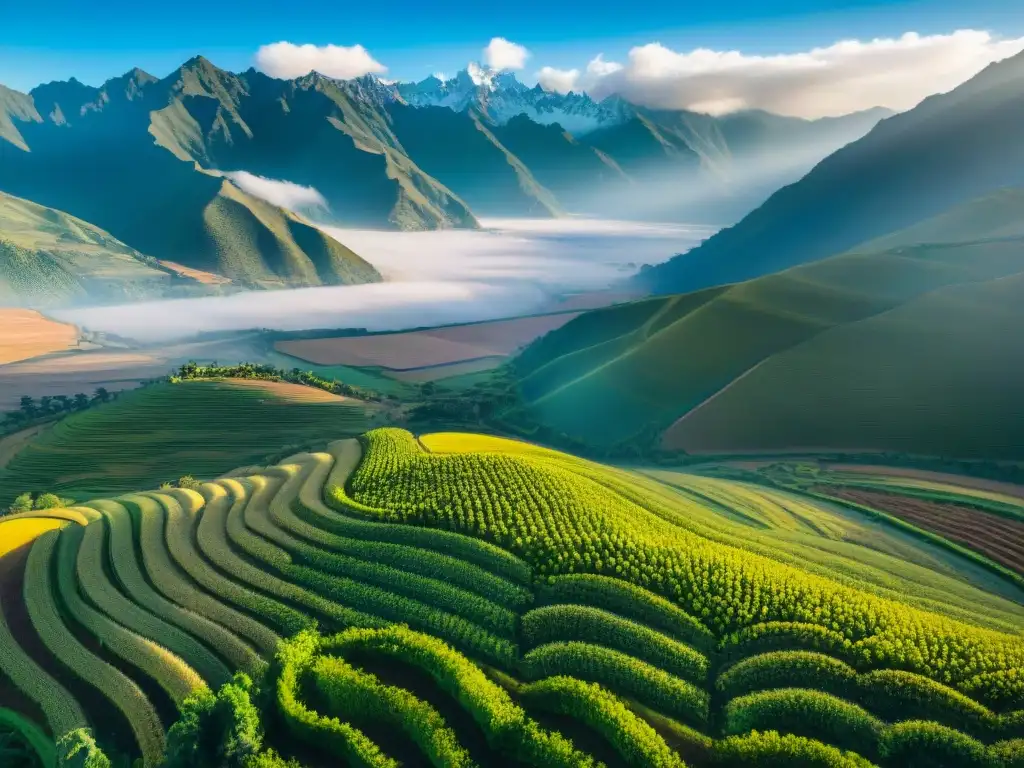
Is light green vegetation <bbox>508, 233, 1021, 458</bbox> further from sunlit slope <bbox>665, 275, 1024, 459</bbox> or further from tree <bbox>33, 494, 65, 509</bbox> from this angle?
tree <bbox>33, 494, 65, 509</bbox>

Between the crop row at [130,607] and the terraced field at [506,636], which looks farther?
the crop row at [130,607]

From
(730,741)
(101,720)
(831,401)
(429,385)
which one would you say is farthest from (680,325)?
(101,720)

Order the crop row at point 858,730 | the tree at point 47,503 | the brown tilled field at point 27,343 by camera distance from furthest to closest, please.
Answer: the brown tilled field at point 27,343 < the tree at point 47,503 < the crop row at point 858,730

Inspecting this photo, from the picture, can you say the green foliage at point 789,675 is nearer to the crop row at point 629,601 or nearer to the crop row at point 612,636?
the crop row at point 612,636

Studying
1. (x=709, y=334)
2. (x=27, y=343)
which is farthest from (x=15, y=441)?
(x=709, y=334)

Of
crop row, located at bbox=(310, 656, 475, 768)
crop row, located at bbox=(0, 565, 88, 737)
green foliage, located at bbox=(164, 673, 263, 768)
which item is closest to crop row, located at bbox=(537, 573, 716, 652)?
crop row, located at bbox=(310, 656, 475, 768)

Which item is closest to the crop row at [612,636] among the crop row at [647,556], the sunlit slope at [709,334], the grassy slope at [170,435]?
the crop row at [647,556]

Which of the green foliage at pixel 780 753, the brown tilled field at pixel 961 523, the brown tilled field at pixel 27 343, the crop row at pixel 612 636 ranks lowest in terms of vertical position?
the brown tilled field at pixel 961 523
